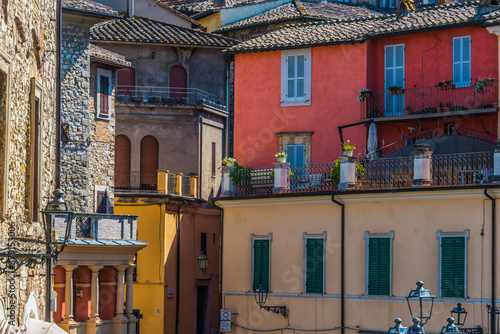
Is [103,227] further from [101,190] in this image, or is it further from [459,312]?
[459,312]

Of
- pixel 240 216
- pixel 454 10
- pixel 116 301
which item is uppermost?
pixel 454 10

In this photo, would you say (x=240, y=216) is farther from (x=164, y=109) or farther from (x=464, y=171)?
(x=164, y=109)

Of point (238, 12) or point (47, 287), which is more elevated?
point (238, 12)

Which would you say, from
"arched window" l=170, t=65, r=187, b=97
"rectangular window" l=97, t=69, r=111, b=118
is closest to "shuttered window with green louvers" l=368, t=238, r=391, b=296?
"rectangular window" l=97, t=69, r=111, b=118

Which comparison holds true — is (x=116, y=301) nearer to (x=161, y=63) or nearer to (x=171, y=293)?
(x=171, y=293)

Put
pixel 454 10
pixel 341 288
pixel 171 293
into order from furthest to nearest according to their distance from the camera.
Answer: pixel 171 293 → pixel 454 10 → pixel 341 288

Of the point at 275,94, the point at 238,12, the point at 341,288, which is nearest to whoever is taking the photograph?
the point at 341,288

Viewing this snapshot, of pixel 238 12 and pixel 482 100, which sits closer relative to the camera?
pixel 482 100

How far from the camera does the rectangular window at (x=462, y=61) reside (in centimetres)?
3844

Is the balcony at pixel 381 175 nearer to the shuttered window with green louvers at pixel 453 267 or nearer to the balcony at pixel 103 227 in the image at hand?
the shuttered window with green louvers at pixel 453 267

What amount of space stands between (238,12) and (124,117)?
26.1ft

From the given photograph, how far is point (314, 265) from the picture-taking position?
37.4m

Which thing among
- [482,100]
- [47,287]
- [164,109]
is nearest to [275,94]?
[482,100]

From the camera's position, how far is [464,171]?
34.3 m
